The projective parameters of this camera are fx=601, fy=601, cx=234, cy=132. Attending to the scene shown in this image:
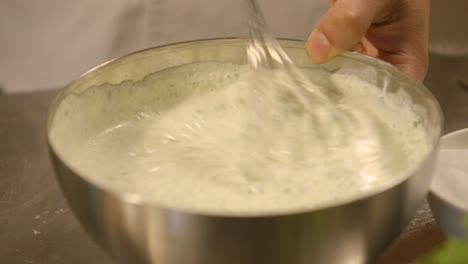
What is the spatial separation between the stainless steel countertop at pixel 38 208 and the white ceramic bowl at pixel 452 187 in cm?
6

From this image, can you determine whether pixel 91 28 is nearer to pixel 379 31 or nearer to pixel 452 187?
pixel 379 31

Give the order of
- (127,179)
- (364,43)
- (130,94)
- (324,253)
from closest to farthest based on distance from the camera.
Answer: (324,253)
(127,179)
(130,94)
(364,43)

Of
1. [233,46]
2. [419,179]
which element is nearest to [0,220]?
[233,46]

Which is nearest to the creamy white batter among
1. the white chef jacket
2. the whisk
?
the whisk

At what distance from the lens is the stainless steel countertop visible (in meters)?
0.53

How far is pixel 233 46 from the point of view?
0.57 meters

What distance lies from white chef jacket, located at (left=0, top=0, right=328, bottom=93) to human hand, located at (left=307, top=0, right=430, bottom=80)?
22 centimetres

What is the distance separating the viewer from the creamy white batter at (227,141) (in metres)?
0.41

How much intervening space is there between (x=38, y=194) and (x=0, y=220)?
5 centimetres

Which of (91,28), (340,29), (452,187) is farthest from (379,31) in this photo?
(91,28)

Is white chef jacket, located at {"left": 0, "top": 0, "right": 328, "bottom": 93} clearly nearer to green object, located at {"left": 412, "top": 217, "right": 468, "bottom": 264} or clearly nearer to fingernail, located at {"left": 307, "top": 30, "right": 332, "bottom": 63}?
fingernail, located at {"left": 307, "top": 30, "right": 332, "bottom": 63}

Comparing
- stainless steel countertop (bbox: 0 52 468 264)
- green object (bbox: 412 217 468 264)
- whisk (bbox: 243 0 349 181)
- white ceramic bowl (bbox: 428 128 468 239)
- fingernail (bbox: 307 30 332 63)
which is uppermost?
green object (bbox: 412 217 468 264)

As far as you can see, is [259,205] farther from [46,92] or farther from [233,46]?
[46,92]

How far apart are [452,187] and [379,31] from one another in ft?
0.91
